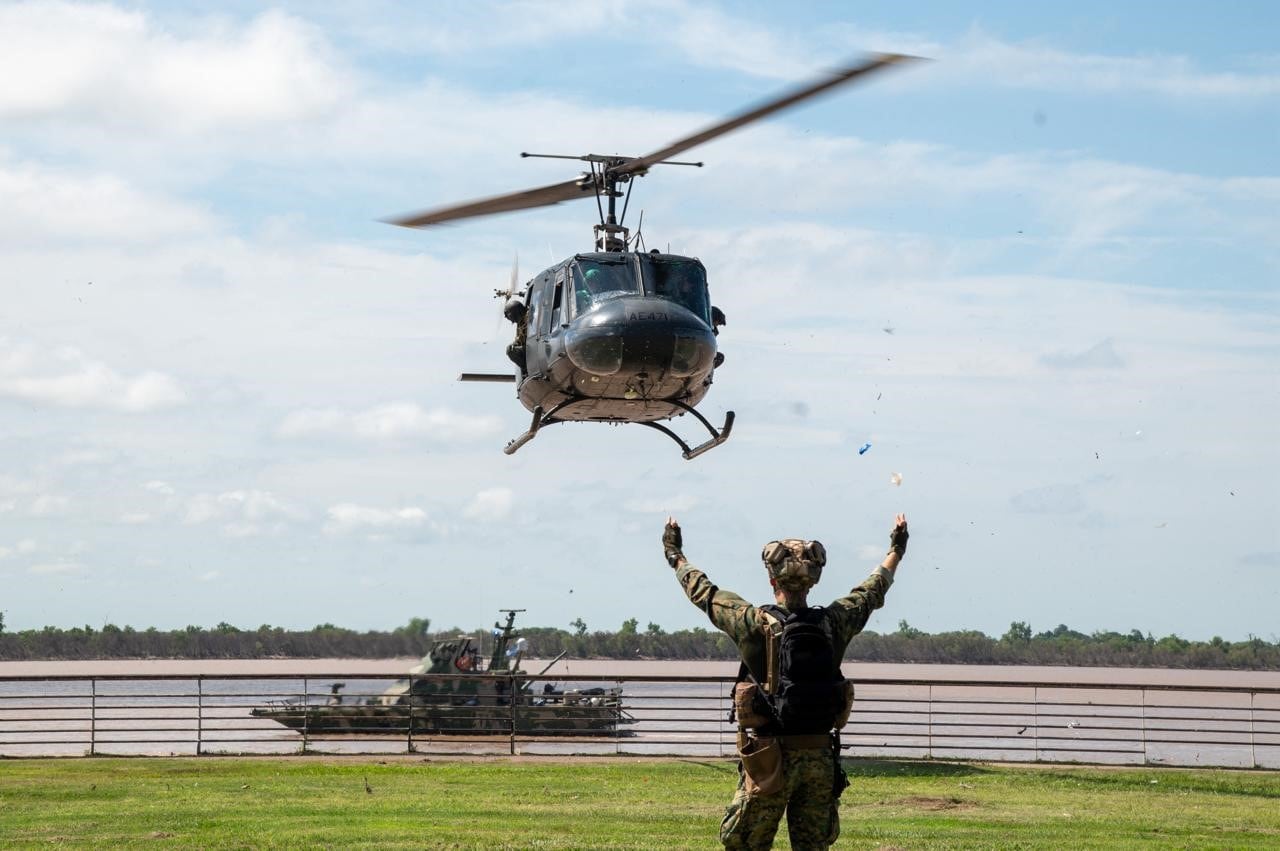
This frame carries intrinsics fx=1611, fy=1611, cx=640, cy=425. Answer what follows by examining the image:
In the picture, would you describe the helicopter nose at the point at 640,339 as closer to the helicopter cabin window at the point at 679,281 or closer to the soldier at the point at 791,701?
the helicopter cabin window at the point at 679,281

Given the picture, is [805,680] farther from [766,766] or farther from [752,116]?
[752,116]

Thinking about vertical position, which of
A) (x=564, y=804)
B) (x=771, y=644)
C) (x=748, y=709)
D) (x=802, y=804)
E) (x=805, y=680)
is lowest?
(x=564, y=804)

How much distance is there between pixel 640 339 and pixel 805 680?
966 centimetres

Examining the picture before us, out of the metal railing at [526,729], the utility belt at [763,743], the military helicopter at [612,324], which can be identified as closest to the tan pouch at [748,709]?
the utility belt at [763,743]

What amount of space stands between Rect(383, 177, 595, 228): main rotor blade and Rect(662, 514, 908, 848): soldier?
10.4 metres

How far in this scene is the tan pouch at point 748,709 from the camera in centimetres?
669

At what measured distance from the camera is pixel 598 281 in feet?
56.0

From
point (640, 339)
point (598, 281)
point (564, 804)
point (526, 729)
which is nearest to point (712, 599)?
point (564, 804)

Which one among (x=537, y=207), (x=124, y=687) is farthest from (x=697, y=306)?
(x=124, y=687)

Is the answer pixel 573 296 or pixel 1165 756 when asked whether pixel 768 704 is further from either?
pixel 1165 756

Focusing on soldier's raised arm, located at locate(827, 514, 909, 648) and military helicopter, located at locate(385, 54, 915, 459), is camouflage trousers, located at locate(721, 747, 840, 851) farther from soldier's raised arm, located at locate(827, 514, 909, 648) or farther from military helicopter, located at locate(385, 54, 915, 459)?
military helicopter, located at locate(385, 54, 915, 459)

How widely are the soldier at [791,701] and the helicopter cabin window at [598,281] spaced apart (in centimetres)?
1018

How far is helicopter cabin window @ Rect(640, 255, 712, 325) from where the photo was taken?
17.1 metres

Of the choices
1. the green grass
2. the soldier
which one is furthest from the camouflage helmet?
the green grass
